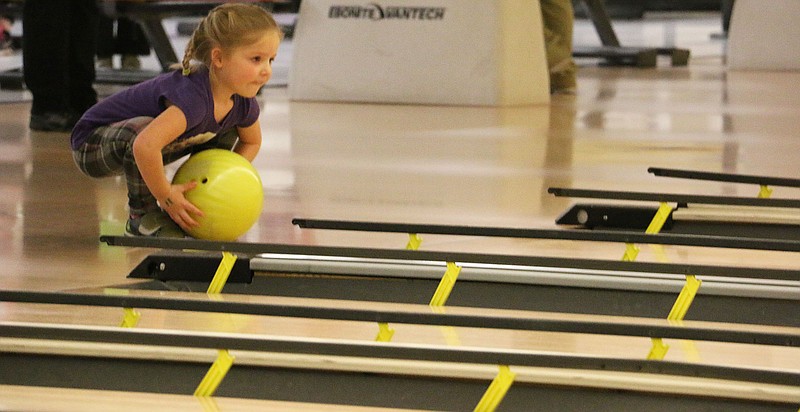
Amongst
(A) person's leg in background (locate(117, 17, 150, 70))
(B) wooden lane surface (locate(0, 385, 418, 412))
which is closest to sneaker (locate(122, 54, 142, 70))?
(A) person's leg in background (locate(117, 17, 150, 70))

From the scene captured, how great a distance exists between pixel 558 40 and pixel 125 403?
23.1 feet

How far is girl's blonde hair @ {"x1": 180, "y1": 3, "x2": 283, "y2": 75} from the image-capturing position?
3020 millimetres

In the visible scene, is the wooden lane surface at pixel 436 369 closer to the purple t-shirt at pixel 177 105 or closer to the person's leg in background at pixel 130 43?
the purple t-shirt at pixel 177 105

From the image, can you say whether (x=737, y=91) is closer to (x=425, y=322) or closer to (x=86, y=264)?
(x=86, y=264)

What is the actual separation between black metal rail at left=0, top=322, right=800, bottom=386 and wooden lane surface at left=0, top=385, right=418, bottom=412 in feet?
0.26

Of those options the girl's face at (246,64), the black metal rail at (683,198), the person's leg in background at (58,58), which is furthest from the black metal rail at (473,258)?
the person's leg in background at (58,58)

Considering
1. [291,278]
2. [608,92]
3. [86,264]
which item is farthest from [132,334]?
[608,92]

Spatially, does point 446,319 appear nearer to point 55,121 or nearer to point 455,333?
point 455,333

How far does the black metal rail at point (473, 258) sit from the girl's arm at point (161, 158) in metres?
0.32

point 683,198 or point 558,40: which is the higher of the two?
point 558,40

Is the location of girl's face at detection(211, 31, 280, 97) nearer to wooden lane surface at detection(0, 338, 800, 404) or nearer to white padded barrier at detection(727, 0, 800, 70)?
wooden lane surface at detection(0, 338, 800, 404)

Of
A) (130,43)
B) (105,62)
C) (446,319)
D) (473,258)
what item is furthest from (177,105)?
(130,43)

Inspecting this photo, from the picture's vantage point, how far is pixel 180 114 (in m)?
3.02

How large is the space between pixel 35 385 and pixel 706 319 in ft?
4.22
